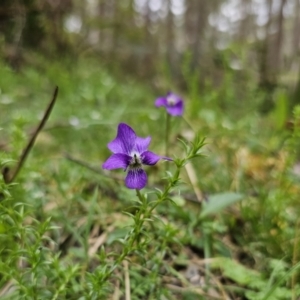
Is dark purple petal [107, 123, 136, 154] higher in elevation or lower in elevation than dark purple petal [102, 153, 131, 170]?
higher

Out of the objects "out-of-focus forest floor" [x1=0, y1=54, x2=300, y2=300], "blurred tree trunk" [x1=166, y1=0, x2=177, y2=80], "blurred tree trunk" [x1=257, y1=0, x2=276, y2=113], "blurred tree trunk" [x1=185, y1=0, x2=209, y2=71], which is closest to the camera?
"out-of-focus forest floor" [x1=0, y1=54, x2=300, y2=300]

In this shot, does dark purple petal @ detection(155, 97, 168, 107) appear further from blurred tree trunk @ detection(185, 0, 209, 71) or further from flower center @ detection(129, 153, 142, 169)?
blurred tree trunk @ detection(185, 0, 209, 71)

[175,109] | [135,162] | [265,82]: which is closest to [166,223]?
[175,109]

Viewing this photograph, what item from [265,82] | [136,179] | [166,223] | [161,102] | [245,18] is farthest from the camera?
[245,18]

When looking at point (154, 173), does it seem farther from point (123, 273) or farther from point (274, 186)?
point (123, 273)

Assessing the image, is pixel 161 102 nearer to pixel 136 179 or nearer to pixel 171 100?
pixel 171 100

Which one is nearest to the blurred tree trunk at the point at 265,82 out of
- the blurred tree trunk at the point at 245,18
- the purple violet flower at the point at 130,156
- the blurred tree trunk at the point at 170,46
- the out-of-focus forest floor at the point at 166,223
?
the out-of-focus forest floor at the point at 166,223

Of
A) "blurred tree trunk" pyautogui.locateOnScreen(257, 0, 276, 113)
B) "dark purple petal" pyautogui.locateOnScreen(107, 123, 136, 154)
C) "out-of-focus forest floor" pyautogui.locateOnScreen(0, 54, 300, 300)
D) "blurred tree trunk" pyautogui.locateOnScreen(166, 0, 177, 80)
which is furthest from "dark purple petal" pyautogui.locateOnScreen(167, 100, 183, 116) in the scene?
"blurred tree trunk" pyautogui.locateOnScreen(166, 0, 177, 80)

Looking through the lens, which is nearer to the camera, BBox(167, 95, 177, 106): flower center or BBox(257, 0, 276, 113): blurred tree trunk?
BBox(167, 95, 177, 106): flower center
